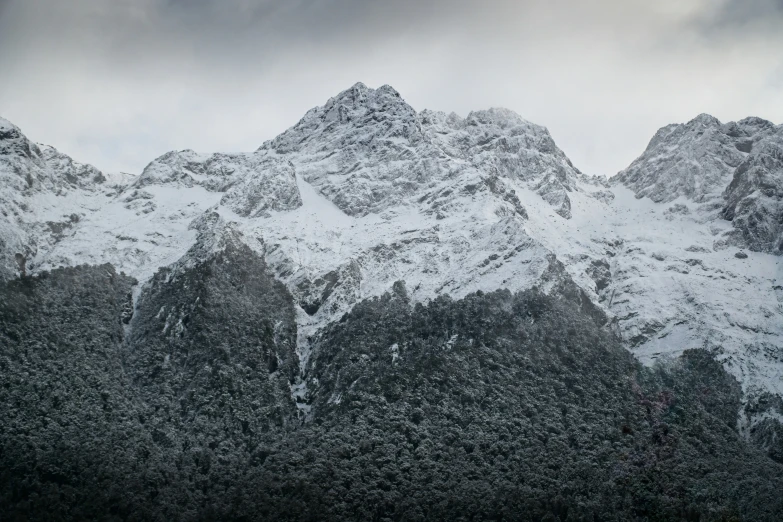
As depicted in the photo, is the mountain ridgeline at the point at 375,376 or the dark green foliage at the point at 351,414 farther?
the mountain ridgeline at the point at 375,376

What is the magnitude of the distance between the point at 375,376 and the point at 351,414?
9489 mm

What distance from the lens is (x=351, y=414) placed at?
137 meters

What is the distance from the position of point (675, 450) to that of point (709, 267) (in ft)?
250

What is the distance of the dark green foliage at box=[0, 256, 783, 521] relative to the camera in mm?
121625

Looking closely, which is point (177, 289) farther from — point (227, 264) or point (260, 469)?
point (260, 469)

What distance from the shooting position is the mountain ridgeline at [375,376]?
123 metres

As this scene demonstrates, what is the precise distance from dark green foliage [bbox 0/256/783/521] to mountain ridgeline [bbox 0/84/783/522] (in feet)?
1.37

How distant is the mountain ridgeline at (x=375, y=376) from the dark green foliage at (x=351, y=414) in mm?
418

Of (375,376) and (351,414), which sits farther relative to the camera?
(375,376)

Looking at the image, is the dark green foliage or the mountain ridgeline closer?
the dark green foliage

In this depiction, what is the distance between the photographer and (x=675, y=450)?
131 meters

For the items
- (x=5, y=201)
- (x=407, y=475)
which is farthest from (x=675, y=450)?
(x=5, y=201)

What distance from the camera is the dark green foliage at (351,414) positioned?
399 feet

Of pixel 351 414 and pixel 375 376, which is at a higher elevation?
pixel 375 376
